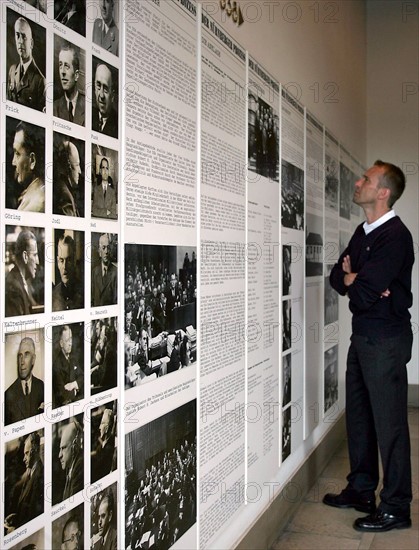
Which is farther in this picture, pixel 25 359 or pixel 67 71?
pixel 67 71

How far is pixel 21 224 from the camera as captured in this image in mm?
1609

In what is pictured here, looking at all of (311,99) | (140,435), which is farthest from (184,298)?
(311,99)

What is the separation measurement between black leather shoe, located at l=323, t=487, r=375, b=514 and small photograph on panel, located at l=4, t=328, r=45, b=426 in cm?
326

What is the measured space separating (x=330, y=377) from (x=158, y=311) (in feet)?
11.3

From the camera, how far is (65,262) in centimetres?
179

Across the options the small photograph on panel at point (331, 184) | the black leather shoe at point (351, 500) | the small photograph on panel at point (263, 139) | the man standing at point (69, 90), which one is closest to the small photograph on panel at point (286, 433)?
the black leather shoe at point (351, 500)

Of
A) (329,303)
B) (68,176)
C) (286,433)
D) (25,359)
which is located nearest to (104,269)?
(68,176)

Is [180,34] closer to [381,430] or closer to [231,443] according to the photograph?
[231,443]

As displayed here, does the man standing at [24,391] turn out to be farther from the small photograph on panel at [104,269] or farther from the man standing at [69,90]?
the man standing at [69,90]

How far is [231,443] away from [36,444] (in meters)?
1.61

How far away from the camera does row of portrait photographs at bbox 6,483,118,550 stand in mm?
1720

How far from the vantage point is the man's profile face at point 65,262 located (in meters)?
1.77

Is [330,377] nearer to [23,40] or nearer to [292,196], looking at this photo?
[292,196]

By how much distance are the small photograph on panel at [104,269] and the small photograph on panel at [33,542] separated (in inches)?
24.9
